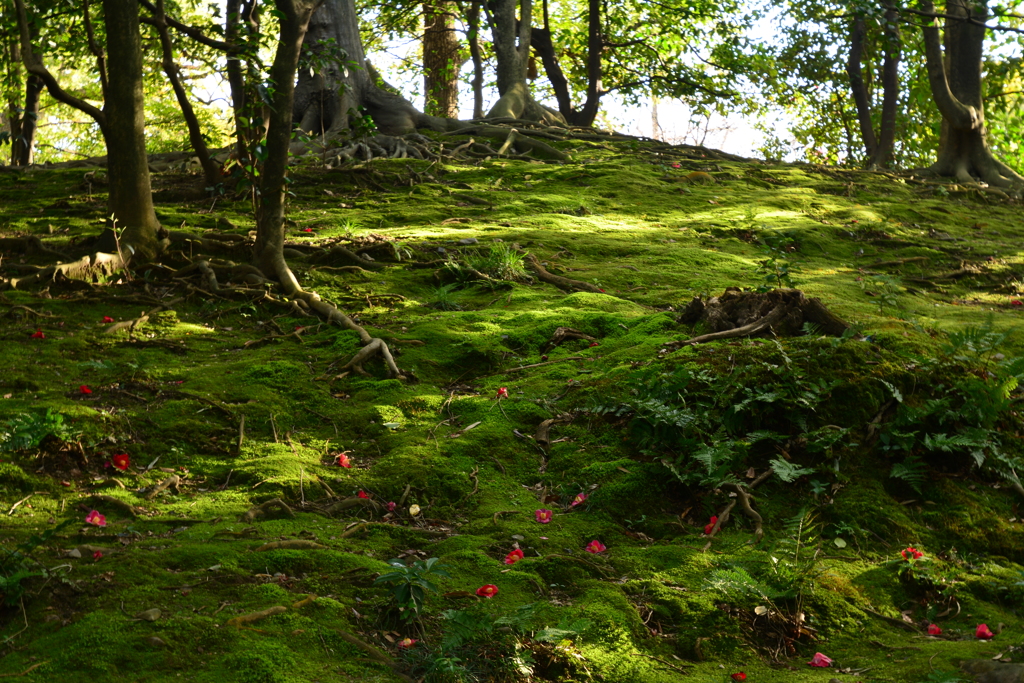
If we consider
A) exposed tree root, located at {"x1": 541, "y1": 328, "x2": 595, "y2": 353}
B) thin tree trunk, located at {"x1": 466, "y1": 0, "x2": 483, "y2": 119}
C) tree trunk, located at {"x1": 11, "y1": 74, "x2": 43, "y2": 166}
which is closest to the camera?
exposed tree root, located at {"x1": 541, "y1": 328, "x2": 595, "y2": 353}

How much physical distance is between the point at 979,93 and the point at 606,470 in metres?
14.0

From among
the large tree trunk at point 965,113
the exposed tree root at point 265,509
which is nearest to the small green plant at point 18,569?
the exposed tree root at point 265,509

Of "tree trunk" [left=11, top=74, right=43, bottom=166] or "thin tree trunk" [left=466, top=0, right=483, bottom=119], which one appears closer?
"tree trunk" [left=11, top=74, right=43, bottom=166]

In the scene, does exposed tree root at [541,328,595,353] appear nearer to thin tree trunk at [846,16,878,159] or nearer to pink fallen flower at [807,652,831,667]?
pink fallen flower at [807,652,831,667]

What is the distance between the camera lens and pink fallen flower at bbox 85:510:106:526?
368 cm

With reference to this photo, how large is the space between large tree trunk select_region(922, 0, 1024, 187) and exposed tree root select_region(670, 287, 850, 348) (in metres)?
10.6

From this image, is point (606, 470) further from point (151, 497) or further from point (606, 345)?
point (151, 497)

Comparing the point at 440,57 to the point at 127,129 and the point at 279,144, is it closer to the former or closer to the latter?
the point at 127,129

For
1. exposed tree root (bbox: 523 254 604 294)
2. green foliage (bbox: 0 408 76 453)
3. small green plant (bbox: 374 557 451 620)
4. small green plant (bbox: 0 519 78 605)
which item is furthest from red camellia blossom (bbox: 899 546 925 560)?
green foliage (bbox: 0 408 76 453)

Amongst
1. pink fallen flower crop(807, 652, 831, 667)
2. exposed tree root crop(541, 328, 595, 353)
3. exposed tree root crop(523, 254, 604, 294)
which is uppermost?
exposed tree root crop(523, 254, 604, 294)

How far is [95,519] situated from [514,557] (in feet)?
6.58

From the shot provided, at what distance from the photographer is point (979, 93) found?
14531 mm

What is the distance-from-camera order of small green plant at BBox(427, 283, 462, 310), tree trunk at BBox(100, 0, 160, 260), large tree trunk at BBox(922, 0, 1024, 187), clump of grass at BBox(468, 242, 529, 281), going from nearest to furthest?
tree trunk at BBox(100, 0, 160, 260)
small green plant at BBox(427, 283, 462, 310)
clump of grass at BBox(468, 242, 529, 281)
large tree trunk at BBox(922, 0, 1024, 187)

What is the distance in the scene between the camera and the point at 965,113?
14.1 metres
